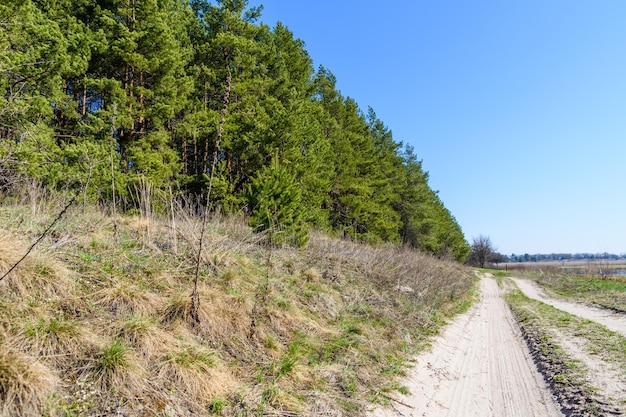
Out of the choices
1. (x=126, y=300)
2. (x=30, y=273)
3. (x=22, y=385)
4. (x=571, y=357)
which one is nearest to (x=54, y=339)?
(x=22, y=385)

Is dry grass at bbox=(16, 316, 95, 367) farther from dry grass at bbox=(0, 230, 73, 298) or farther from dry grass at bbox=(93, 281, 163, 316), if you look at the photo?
dry grass at bbox=(93, 281, 163, 316)

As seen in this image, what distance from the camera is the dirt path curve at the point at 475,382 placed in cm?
480

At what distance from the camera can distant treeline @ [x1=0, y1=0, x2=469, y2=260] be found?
940 cm

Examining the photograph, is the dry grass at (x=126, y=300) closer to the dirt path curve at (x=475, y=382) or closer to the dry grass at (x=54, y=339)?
the dry grass at (x=54, y=339)

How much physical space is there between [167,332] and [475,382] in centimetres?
519

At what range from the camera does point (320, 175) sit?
21344 millimetres

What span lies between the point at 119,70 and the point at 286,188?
32.0ft

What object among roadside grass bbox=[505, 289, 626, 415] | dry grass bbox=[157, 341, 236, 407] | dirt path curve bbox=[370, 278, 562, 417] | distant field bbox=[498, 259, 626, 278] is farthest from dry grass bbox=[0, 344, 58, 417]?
distant field bbox=[498, 259, 626, 278]

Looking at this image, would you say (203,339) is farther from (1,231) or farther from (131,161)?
(131,161)

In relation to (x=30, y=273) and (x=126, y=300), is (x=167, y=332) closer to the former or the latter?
(x=126, y=300)

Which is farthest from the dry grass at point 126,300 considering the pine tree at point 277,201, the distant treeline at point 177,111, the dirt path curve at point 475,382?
the pine tree at point 277,201

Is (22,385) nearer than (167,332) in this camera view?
Yes

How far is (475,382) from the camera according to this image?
5.95 meters

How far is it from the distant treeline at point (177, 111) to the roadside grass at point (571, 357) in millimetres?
6345
